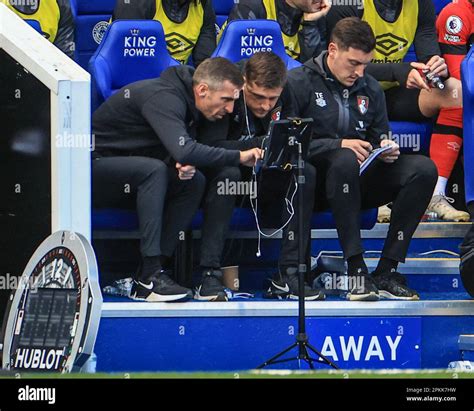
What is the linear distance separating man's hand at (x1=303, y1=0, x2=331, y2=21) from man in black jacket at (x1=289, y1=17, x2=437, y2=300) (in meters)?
0.90

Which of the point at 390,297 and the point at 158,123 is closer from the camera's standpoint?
the point at 158,123

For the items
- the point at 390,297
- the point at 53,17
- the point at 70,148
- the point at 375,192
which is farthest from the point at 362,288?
the point at 53,17

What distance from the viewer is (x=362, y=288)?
7.03m

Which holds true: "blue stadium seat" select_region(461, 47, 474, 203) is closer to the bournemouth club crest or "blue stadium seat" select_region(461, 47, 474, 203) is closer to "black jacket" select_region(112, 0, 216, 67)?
the bournemouth club crest

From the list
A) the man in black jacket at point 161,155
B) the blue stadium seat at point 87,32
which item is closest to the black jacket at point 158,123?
the man in black jacket at point 161,155

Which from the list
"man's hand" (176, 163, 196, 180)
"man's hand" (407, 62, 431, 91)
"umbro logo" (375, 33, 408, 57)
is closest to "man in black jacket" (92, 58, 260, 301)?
"man's hand" (176, 163, 196, 180)

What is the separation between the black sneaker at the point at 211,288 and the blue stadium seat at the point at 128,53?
150 centimetres

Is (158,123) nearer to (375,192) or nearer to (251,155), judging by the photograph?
(251,155)

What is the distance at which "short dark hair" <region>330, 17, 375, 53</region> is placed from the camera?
291 inches

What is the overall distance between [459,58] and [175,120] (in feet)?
7.92

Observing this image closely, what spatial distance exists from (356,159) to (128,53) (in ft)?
5.58

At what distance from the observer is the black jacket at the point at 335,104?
7.53m

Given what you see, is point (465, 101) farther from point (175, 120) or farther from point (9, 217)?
point (9, 217)

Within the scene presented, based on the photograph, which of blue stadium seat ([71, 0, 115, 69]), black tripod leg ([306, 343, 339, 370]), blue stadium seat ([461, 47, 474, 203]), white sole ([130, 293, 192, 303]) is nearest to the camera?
black tripod leg ([306, 343, 339, 370])
